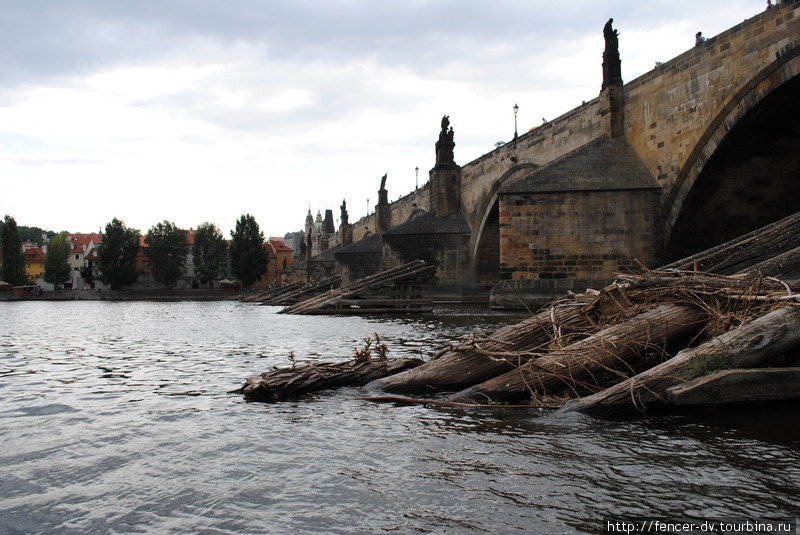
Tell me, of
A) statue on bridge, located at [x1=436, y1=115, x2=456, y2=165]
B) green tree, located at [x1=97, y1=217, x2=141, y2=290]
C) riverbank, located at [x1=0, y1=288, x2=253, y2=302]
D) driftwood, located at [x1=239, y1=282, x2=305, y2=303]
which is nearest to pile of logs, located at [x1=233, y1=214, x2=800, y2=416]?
statue on bridge, located at [x1=436, y1=115, x2=456, y2=165]

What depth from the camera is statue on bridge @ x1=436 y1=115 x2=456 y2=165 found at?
34.3 meters

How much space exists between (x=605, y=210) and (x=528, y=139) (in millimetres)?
7968

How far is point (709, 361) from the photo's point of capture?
5141 millimetres

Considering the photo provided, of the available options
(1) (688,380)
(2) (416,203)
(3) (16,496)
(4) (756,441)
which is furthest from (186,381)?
(2) (416,203)

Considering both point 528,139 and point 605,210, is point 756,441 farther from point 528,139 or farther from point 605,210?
point 528,139

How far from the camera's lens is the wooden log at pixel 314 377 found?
6434 millimetres

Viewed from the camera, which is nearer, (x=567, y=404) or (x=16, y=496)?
(x=16, y=496)

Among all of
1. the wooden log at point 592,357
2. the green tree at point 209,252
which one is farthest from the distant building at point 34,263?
the wooden log at point 592,357

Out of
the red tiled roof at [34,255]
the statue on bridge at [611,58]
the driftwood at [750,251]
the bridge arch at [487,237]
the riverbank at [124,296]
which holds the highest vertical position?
the statue on bridge at [611,58]

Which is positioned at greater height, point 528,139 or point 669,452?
point 528,139

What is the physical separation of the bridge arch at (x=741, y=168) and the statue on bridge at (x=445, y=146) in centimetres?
1825

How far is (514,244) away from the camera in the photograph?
19.0 metres

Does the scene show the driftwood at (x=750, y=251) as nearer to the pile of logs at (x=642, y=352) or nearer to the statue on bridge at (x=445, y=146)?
the pile of logs at (x=642, y=352)

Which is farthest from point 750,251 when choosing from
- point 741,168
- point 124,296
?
point 124,296
